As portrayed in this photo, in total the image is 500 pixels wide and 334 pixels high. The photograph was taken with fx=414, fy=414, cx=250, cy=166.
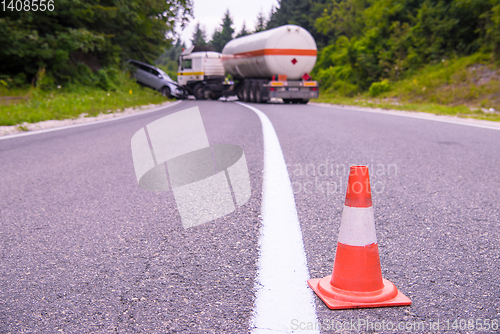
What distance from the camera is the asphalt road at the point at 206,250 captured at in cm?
154

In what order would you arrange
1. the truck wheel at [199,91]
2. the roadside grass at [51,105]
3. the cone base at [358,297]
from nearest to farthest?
the cone base at [358,297] → the roadside grass at [51,105] → the truck wheel at [199,91]

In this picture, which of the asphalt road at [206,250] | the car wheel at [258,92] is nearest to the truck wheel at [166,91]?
the car wheel at [258,92]

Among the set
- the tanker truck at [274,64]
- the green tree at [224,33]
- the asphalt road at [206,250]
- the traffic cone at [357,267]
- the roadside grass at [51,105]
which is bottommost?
the roadside grass at [51,105]

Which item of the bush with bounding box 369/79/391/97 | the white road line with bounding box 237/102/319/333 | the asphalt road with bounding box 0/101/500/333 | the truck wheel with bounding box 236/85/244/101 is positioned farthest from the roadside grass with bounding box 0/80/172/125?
the bush with bounding box 369/79/391/97

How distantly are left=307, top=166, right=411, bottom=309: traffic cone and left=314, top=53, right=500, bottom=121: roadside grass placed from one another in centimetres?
1221

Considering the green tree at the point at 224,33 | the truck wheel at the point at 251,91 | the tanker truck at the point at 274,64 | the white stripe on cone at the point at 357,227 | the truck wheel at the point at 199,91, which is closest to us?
the white stripe on cone at the point at 357,227

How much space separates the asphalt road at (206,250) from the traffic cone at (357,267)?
5 cm

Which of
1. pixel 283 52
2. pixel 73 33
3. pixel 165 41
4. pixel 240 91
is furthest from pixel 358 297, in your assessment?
pixel 165 41

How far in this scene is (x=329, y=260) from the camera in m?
2.03

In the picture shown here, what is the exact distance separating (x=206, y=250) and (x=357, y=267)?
777mm

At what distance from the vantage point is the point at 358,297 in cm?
171

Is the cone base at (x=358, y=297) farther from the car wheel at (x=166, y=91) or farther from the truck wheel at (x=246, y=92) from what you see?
the car wheel at (x=166, y=91)

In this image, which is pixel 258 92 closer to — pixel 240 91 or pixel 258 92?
pixel 258 92

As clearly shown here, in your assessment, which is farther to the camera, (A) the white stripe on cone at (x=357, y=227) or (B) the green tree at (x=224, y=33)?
(B) the green tree at (x=224, y=33)
